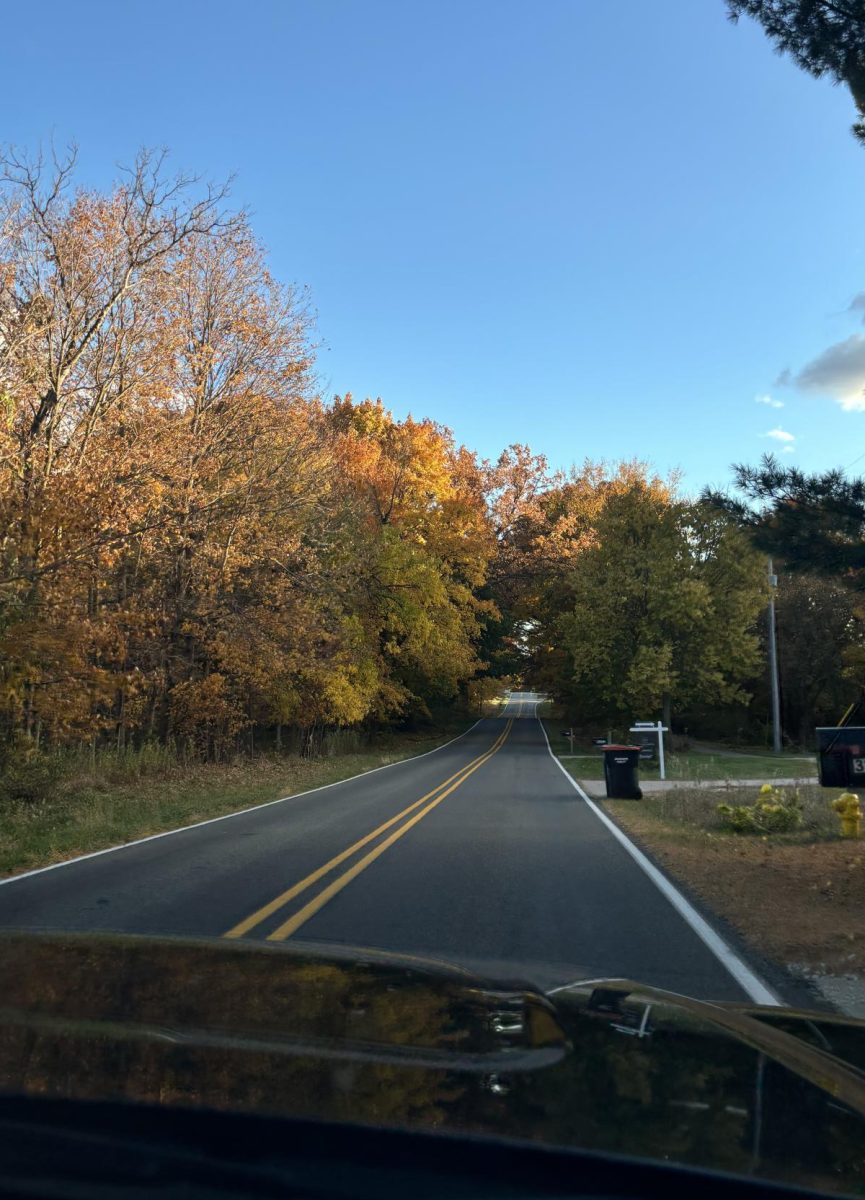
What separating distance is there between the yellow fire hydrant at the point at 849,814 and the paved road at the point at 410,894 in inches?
118

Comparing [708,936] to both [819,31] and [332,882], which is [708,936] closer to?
[332,882]

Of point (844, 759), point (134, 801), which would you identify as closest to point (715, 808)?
point (844, 759)

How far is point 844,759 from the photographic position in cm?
1157

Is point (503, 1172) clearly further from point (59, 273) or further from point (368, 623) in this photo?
point (368, 623)

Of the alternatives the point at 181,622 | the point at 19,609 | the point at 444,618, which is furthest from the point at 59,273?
the point at 444,618

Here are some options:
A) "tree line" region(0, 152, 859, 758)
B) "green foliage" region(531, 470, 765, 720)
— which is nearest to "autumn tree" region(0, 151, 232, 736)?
"tree line" region(0, 152, 859, 758)

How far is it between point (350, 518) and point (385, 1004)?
93.3 ft

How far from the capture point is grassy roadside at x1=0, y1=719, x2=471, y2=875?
1167 cm

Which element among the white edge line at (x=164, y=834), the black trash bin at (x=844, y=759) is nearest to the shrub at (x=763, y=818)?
the black trash bin at (x=844, y=759)

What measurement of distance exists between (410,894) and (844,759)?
6.51 m

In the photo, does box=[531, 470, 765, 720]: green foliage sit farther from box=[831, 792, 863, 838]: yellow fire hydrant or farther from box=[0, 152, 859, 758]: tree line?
box=[831, 792, 863, 838]: yellow fire hydrant

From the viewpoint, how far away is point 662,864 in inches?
412

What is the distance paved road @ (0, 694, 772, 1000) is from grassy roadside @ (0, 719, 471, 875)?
2.83ft

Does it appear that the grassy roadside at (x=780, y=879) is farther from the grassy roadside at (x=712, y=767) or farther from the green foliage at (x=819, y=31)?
the grassy roadside at (x=712, y=767)
